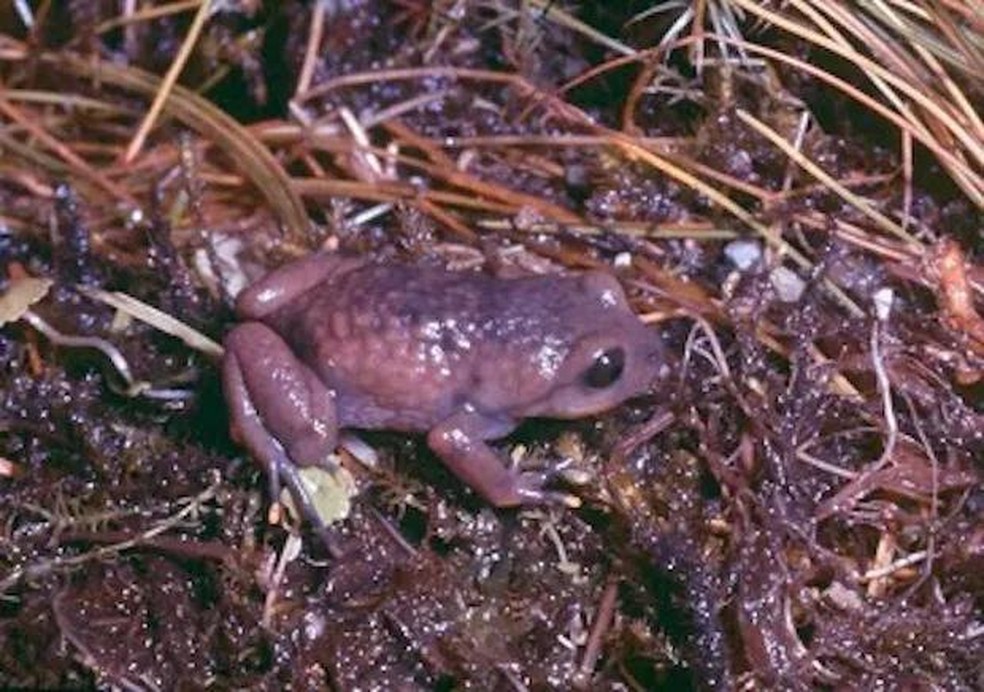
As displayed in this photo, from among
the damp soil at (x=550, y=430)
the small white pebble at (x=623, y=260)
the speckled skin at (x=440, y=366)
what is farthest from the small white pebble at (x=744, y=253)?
the speckled skin at (x=440, y=366)

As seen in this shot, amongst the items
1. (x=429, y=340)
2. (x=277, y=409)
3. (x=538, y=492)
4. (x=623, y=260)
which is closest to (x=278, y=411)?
(x=277, y=409)

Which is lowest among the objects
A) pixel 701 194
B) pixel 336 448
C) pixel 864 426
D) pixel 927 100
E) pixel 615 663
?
pixel 615 663

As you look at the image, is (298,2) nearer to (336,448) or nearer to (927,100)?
(336,448)

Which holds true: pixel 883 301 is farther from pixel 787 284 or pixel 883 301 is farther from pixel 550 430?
pixel 550 430

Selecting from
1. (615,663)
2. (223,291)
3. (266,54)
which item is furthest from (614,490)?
(266,54)

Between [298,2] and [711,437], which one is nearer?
[711,437]

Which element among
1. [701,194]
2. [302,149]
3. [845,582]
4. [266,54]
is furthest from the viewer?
[266,54]

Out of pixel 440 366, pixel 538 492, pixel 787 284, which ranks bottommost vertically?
pixel 538 492

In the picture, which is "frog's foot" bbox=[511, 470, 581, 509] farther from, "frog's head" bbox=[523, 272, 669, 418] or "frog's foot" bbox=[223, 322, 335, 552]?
"frog's foot" bbox=[223, 322, 335, 552]
